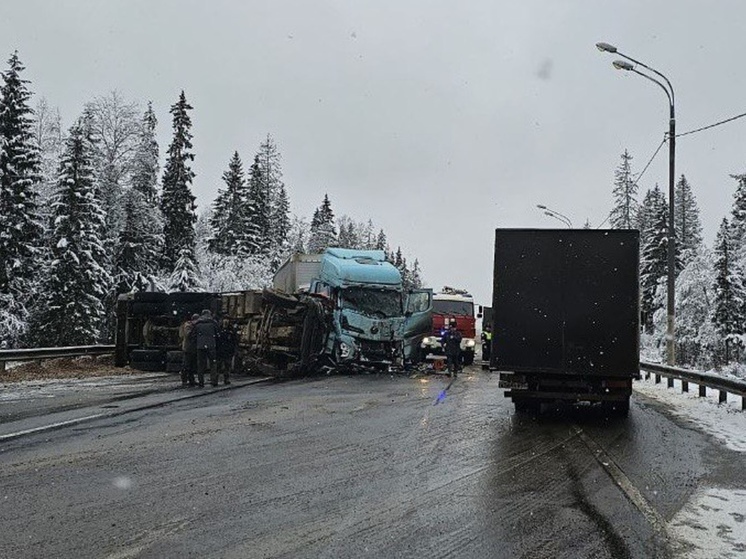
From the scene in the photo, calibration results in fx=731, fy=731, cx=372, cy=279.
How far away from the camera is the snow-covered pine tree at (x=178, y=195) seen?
44938 mm

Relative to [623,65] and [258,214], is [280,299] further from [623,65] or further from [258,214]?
[258,214]

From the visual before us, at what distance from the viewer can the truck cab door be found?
23.8 meters

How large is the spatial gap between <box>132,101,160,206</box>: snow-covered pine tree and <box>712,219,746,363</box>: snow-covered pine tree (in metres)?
34.4

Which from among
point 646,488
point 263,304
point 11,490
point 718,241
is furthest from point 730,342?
point 11,490

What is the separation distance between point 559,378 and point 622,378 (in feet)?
3.31

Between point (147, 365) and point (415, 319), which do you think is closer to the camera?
point (147, 365)

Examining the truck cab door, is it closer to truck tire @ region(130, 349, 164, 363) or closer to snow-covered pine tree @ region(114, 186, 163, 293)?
truck tire @ region(130, 349, 164, 363)

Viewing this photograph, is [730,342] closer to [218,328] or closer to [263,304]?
[263,304]

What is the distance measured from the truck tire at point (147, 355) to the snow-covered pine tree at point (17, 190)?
510 inches

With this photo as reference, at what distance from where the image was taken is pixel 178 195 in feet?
151

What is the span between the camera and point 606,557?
4.92 metres

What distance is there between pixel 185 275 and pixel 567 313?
107ft

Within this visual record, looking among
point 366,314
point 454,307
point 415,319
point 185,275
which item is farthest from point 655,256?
point 366,314

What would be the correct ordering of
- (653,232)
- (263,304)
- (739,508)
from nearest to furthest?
(739,508) → (263,304) → (653,232)
